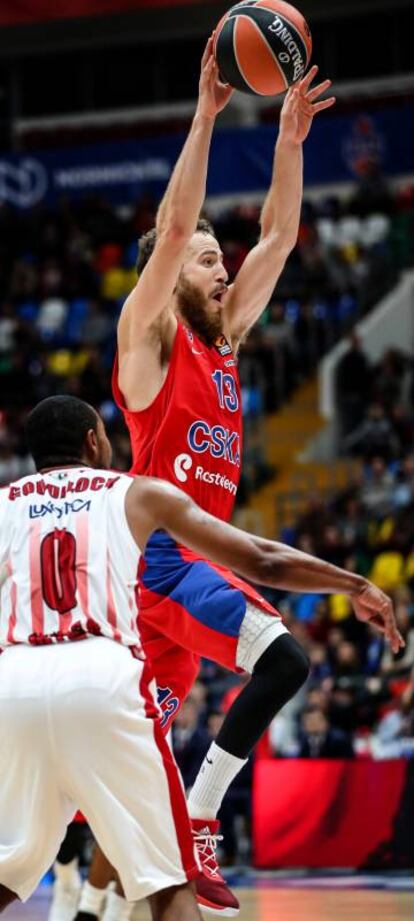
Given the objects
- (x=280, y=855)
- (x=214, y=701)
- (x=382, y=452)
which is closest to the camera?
(x=280, y=855)

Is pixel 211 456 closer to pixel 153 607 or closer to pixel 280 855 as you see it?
pixel 153 607

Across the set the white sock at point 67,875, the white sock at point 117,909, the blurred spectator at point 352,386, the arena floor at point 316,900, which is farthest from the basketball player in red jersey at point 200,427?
the blurred spectator at point 352,386

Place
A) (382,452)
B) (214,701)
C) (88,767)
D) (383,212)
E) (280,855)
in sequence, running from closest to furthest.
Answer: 1. (88,767)
2. (280,855)
3. (214,701)
4. (382,452)
5. (383,212)

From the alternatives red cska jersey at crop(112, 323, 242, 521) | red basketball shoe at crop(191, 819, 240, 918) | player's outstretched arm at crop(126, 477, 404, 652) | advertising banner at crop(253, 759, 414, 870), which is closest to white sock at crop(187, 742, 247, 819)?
red basketball shoe at crop(191, 819, 240, 918)

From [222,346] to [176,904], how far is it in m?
2.89

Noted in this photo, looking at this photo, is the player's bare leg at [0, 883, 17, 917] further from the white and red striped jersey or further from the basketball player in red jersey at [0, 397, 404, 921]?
the white and red striped jersey

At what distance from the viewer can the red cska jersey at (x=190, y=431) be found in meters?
6.73

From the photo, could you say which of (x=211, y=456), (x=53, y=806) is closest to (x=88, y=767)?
Answer: (x=53, y=806)

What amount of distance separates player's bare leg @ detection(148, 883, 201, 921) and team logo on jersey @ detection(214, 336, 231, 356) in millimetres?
2789

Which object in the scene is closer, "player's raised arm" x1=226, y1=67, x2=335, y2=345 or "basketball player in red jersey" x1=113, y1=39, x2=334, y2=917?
"basketball player in red jersey" x1=113, y1=39, x2=334, y2=917

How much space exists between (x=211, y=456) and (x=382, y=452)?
1386 cm

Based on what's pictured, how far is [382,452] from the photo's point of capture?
2045cm

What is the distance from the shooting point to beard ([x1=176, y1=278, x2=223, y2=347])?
7.10 m

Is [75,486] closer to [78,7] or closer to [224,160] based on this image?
[78,7]
